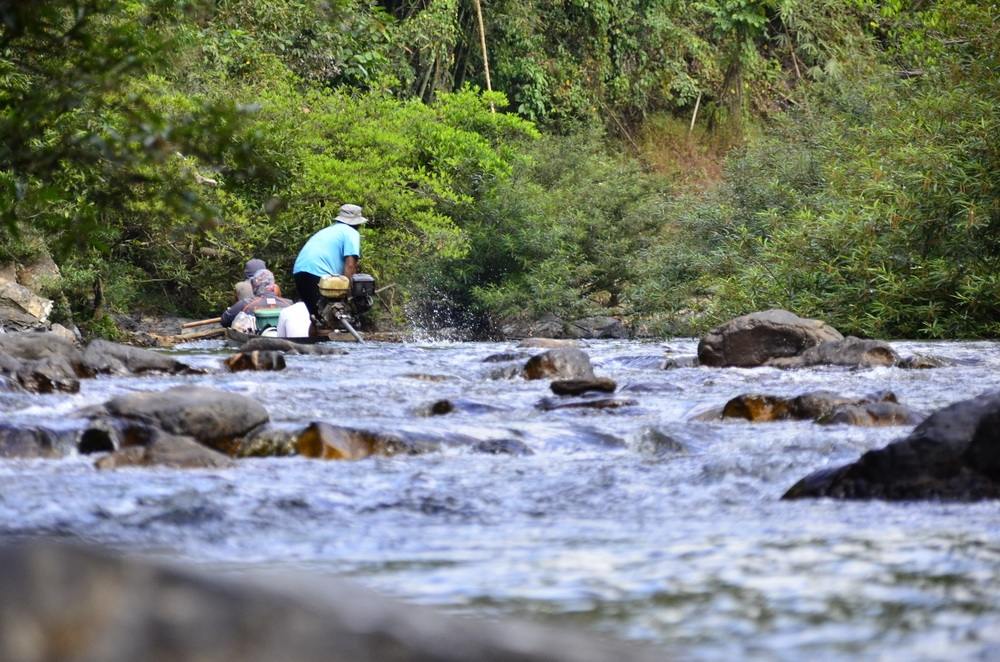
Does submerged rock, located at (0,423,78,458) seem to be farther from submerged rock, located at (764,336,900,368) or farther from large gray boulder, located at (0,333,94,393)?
submerged rock, located at (764,336,900,368)

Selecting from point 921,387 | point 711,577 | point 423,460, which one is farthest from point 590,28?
point 711,577

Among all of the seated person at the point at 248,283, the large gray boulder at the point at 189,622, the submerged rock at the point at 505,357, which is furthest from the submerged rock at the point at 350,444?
the seated person at the point at 248,283

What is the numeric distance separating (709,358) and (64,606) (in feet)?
38.8

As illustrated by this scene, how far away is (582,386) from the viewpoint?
955cm

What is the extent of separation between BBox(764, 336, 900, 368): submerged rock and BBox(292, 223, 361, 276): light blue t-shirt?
20.8 feet

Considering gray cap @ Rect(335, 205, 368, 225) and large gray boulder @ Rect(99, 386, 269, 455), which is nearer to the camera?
Result: large gray boulder @ Rect(99, 386, 269, 455)

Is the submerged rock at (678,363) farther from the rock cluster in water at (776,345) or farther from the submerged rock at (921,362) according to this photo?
the submerged rock at (921,362)

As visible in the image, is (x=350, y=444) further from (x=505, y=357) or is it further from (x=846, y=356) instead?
(x=505, y=357)

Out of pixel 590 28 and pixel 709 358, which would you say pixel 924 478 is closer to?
pixel 709 358

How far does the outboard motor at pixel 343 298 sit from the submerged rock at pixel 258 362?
438 cm

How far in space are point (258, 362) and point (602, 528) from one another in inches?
311

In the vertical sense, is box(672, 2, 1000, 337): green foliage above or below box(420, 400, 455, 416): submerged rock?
above

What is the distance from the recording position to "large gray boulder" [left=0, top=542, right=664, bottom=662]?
3.15ft

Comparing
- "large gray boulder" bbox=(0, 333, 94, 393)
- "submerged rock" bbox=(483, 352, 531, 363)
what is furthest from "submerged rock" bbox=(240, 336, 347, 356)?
"large gray boulder" bbox=(0, 333, 94, 393)
